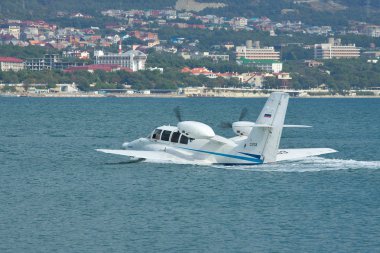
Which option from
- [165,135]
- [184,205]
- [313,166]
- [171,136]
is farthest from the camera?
[313,166]

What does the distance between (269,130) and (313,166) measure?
8.16 meters

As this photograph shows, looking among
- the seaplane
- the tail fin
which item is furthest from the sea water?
the tail fin

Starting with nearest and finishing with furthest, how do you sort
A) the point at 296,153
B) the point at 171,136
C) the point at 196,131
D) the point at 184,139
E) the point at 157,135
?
1. the point at 196,131
2. the point at 184,139
3. the point at 296,153
4. the point at 171,136
5. the point at 157,135

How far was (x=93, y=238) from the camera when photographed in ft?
188

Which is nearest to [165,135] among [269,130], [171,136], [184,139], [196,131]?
[171,136]

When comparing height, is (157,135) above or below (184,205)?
above

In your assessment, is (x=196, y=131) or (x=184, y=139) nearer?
(x=196, y=131)

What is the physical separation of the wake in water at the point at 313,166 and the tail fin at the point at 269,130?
1.46 m

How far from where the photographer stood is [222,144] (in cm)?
Result: 7562

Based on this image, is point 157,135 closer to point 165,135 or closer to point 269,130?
point 165,135

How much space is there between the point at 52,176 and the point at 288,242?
23.4m

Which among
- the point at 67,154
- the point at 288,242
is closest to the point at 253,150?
the point at 288,242

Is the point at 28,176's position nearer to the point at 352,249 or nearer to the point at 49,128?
the point at 352,249

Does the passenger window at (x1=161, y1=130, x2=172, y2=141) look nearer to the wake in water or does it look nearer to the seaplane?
the seaplane
